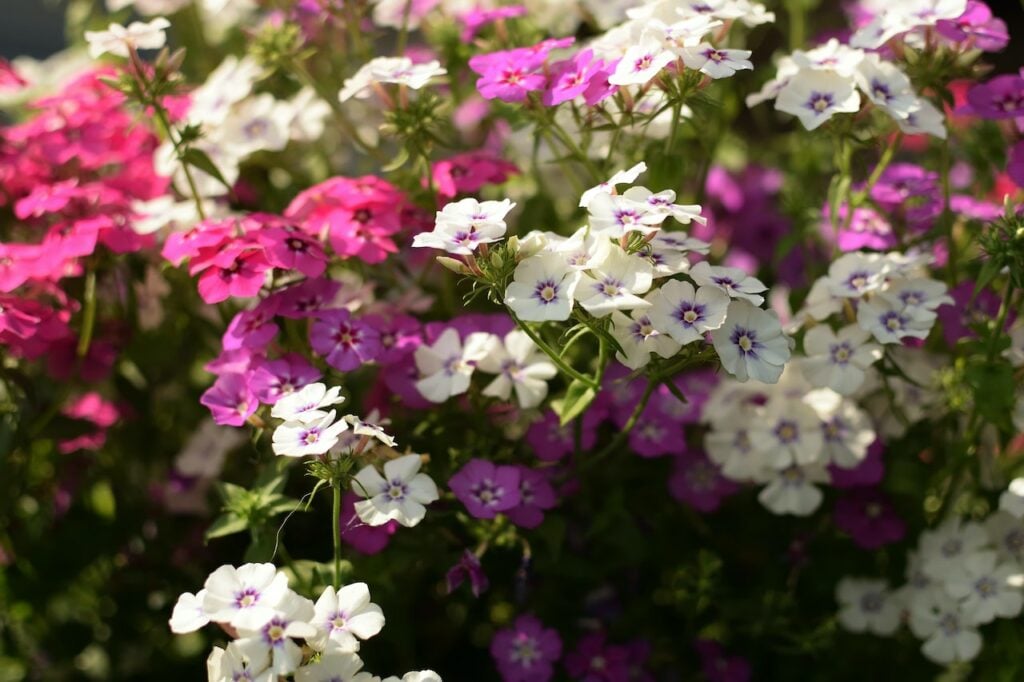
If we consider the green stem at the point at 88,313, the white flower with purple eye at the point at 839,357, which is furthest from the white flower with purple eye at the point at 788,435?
the green stem at the point at 88,313

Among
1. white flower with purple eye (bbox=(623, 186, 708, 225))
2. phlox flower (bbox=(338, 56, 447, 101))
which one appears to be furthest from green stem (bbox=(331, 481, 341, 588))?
phlox flower (bbox=(338, 56, 447, 101))

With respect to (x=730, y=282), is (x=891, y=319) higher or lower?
lower

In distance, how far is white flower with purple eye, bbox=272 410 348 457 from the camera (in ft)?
3.81

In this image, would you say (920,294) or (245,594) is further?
(920,294)

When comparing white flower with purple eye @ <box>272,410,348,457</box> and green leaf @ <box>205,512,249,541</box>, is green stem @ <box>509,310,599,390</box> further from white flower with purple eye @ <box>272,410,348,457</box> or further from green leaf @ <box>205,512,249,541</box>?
green leaf @ <box>205,512,249,541</box>

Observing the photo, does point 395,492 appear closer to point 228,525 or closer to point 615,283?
point 228,525

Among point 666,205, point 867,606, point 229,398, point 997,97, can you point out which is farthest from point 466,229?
point 867,606

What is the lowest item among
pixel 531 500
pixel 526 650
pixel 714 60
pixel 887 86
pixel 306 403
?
pixel 526 650

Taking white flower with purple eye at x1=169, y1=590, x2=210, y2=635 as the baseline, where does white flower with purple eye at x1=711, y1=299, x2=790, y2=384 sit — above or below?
above

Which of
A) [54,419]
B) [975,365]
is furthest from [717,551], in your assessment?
[54,419]

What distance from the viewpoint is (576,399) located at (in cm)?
138

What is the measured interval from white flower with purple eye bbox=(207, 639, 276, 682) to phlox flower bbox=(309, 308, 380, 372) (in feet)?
1.36

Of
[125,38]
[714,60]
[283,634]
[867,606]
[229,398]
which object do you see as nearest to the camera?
[283,634]

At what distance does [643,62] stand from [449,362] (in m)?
0.47
